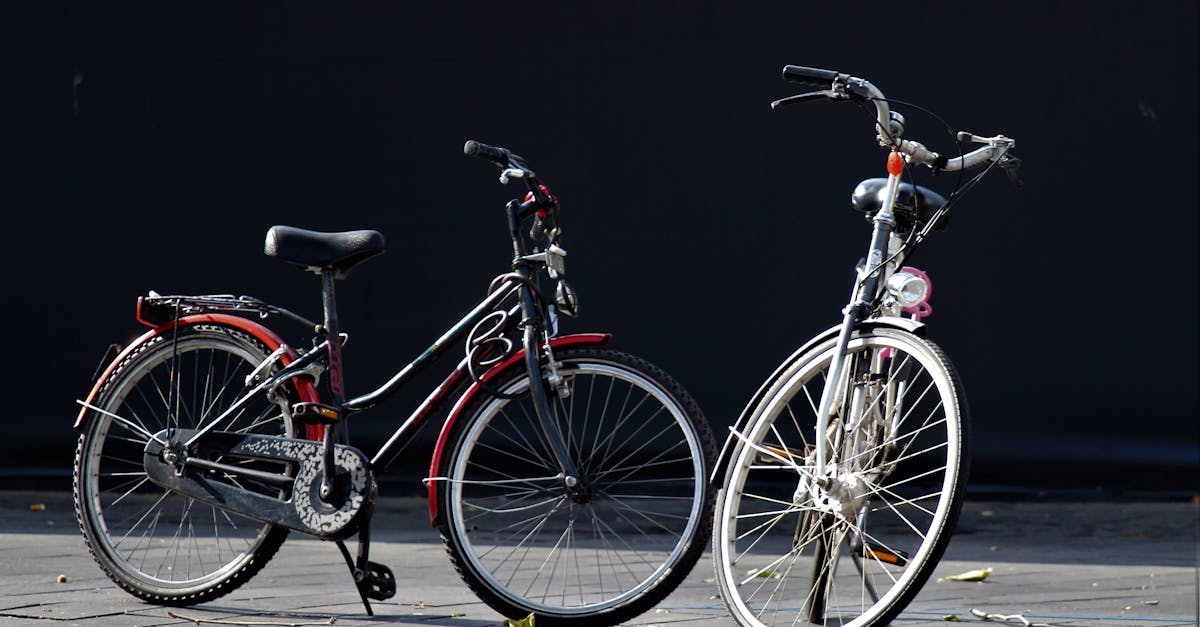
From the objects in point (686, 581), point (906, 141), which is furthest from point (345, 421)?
point (906, 141)

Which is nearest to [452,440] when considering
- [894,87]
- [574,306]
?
[574,306]

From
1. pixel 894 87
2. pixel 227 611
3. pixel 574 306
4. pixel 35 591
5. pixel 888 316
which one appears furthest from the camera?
pixel 894 87

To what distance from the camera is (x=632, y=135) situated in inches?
267

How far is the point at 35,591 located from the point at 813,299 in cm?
354

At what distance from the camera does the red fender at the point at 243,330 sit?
13.0 ft

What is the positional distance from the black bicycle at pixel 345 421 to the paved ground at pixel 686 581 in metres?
0.17

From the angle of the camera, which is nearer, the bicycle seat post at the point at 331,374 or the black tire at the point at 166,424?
the bicycle seat post at the point at 331,374

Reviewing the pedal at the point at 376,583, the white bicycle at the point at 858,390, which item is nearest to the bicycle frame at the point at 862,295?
the white bicycle at the point at 858,390

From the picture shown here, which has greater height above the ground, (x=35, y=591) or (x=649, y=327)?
(x=649, y=327)

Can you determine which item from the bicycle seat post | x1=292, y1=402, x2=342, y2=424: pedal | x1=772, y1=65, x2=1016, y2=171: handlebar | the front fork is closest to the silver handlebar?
x1=772, y1=65, x2=1016, y2=171: handlebar

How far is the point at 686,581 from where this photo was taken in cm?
471

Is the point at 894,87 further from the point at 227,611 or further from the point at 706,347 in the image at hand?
the point at 227,611

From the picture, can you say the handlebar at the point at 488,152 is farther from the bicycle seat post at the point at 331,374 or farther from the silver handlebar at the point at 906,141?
the silver handlebar at the point at 906,141

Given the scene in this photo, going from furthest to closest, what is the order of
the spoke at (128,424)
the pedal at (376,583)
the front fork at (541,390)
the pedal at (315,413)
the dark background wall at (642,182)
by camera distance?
1. the dark background wall at (642,182)
2. the spoke at (128,424)
3. the pedal at (315,413)
4. the pedal at (376,583)
5. the front fork at (541,390)
